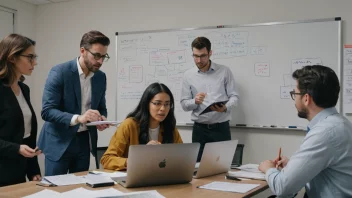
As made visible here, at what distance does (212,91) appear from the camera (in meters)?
3.47

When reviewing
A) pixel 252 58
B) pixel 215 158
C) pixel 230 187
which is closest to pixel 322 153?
pixel 230 187

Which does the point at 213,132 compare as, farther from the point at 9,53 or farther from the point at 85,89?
the point at 9,53

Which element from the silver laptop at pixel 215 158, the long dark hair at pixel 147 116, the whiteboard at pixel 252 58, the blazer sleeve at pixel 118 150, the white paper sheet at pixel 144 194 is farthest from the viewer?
the whiteboard at pixel 252 58

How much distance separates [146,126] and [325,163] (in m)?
1.14

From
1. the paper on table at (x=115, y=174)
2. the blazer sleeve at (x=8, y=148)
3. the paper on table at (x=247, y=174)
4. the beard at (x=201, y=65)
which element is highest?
the beard at (x=201, y=65)

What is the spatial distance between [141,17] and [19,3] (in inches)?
64.3

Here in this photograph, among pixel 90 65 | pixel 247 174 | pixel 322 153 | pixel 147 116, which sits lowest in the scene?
pixel 247 174

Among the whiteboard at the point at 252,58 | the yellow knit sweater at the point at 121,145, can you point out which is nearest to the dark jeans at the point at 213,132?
the whiteboard at the point at 252,58

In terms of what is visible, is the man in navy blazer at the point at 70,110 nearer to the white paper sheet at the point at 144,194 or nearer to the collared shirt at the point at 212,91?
the white paper sheet at the point at 144,194

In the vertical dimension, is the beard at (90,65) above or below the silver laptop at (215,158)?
above

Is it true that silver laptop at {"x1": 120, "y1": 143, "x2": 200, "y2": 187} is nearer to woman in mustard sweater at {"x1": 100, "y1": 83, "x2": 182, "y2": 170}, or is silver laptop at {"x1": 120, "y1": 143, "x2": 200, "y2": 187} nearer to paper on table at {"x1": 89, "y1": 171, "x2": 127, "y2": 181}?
paper on table at {"x1": 89, "y1": 171, "x2": 127, "y2": 181}

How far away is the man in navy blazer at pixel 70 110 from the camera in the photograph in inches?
93.0

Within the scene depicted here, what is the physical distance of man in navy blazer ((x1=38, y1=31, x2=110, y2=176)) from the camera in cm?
236

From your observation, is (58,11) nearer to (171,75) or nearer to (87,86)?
(171,75)
